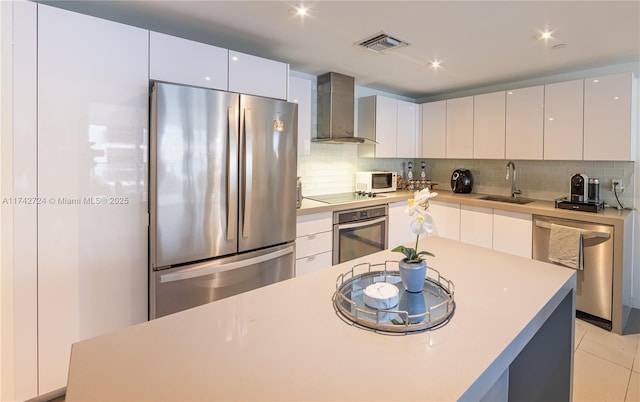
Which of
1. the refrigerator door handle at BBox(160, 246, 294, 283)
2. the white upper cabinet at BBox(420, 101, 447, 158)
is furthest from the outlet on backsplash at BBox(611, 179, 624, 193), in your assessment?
the refrigerator door handle at BBox(160, 246, 294, 283)

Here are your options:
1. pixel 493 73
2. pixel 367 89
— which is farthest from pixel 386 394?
pixel 367 89

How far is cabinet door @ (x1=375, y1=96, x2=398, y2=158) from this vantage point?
12.1 ft

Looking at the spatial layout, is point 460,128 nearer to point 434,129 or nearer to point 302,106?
point 434,129

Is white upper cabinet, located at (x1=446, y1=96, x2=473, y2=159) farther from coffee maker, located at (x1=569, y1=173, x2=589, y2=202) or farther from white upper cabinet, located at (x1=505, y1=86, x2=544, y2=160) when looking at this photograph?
coffee maker, located at (x1=569, y1=173, x2=589, y2=202)

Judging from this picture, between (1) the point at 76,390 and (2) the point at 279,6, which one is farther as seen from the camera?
(2) the point at 279,6

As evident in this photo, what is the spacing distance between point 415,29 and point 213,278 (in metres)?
2.10

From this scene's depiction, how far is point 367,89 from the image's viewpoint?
12.8 feet

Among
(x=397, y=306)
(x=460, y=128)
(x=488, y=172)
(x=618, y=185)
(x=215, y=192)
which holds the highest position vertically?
(x=460, y=128)

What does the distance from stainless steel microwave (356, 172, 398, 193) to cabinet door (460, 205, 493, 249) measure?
2.71 feet

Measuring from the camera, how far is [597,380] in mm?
1970

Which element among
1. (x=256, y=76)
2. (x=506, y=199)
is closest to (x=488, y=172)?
(x=506, y=199)

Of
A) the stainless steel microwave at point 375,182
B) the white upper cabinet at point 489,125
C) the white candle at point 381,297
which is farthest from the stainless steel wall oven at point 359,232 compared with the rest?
the white candle at point 381,297

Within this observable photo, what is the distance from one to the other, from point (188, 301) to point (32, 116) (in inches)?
49.0

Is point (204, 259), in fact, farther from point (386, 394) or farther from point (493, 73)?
point (493, 73)
